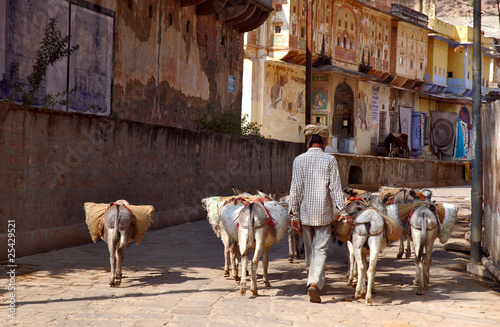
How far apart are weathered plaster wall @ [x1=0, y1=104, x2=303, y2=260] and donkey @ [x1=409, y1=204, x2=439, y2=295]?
5707 millimetres

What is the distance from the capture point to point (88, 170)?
11.6m

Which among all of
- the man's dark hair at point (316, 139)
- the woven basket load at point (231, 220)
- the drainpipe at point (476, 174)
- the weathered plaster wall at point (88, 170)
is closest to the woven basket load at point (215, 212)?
the woven basket load at point (231, 220)

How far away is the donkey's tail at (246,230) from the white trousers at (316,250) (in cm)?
65

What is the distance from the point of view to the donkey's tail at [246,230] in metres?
7.71

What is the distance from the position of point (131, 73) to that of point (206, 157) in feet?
9.36

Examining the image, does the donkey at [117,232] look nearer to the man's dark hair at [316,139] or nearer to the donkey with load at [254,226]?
the donkey with load at [254,226]

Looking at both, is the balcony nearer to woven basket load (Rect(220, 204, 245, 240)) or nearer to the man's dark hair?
woven basket load (Rect(220, 204, 245, 240))

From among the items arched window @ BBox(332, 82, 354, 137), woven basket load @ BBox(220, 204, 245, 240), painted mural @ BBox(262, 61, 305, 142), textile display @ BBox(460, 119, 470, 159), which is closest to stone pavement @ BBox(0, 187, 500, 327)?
woven basket load @ BBox(220, 204, 245, 240)

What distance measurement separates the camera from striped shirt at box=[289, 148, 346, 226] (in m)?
7.59

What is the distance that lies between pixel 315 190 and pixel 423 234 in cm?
166

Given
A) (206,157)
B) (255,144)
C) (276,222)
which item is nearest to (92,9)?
(206,157)

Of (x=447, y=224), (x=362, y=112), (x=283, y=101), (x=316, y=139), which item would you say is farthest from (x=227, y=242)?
(x=362, y=112)

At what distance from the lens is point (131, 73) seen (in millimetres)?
16344

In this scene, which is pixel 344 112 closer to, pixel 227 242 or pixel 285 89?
pixel 285 89
